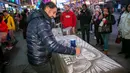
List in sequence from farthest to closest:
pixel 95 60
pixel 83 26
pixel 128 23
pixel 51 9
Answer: pixel 83 26
pixel 128 23
pixel 95 60
pixel 51 9

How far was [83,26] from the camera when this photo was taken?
7.99m

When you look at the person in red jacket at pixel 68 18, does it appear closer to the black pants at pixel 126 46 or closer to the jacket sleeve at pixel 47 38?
the black pants at pixel 126 46

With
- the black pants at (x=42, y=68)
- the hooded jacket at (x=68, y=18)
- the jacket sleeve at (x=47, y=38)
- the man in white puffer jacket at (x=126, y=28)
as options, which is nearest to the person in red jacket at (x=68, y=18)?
the hooded jacket at (x=68, y=18)

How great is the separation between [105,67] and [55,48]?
85 centimetres

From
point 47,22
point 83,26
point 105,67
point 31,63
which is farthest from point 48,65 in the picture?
point 83,26

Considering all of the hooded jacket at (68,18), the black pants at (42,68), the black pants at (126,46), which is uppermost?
the hooded jacket at (68,18)

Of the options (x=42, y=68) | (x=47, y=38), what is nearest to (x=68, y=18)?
(x=42, y=68)

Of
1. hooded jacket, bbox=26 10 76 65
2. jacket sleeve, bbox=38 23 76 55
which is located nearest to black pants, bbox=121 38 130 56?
hooded jacket, bbox=26 10 76 65

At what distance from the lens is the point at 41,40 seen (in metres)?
2.26

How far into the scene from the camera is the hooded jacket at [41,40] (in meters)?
2.13

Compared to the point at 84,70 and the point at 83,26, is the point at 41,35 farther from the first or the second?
the point at 83,26

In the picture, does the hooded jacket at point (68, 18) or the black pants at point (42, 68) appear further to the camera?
the hooded jacket at point (68, 18)

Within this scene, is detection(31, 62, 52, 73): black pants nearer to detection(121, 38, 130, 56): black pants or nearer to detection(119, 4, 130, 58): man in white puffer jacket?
detection(119, 4, 130, 58): man in white puffer jacket

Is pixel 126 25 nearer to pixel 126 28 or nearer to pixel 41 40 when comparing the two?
pixel 126 28
